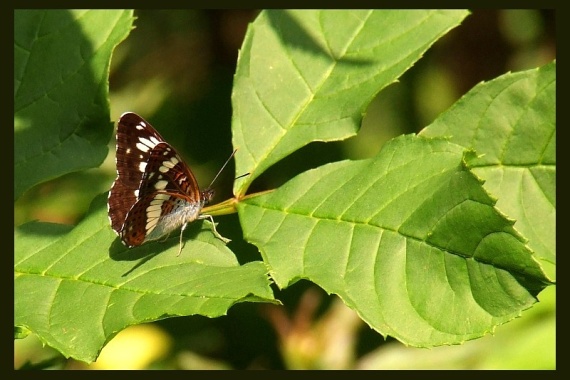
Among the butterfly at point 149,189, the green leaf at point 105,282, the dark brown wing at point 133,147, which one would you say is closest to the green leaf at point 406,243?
the green leaf at point 105,282

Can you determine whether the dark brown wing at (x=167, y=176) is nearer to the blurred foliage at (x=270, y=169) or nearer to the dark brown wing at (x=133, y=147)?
the dark brown wing at (x=133, y=147)

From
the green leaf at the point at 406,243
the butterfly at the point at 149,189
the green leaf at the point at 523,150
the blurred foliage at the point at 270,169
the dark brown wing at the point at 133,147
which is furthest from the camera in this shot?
the blurred foliage at the point at 270,169

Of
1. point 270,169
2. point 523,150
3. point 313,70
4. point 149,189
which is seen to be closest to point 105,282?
point 149,189

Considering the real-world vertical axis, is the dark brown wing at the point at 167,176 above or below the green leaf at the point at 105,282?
above

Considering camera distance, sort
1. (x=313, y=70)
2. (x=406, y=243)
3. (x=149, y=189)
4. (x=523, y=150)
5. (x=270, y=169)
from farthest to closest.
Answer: (x=270, y=169)
(x=149, y=189)
(x=313, y=70)
(x=523, y=150)
(x=406, y=243)

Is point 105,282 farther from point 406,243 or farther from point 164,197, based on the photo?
point 406,243

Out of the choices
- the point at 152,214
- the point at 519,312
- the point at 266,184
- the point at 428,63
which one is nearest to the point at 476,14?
the point at 428,63

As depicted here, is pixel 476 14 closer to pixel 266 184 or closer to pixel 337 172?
pixel 266 184
